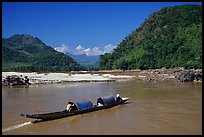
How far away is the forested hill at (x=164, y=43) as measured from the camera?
84562mm

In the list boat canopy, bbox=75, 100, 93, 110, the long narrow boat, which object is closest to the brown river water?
the long narrow boat

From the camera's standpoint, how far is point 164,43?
95250 mm

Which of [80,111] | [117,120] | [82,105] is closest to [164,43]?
[82,105]

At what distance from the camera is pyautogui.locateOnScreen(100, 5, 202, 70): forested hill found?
8456cm

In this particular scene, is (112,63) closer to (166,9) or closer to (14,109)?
(166,9)

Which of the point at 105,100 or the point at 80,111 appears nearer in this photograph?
the point at 80,111

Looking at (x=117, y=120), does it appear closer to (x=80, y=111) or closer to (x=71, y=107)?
(x=80, y=111)

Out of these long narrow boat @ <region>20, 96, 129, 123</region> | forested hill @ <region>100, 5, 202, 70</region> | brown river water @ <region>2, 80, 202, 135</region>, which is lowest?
brown river water @ <region>2, 80, 202, 135</region>

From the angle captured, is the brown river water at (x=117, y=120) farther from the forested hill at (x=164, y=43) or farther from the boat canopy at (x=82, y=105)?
the forested hill at (x=164, y=43)

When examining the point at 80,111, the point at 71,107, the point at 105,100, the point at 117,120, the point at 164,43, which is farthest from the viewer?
the point at 164,43

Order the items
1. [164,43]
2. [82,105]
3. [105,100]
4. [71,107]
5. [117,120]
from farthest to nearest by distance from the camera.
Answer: [164,43] < [105,100] < [82,105] < [71,107] < [117,120]

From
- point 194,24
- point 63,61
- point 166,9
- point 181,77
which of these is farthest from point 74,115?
point 63,61

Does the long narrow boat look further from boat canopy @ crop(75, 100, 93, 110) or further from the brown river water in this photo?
the brown river water

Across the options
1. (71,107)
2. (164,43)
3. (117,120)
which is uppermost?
(164,43)
